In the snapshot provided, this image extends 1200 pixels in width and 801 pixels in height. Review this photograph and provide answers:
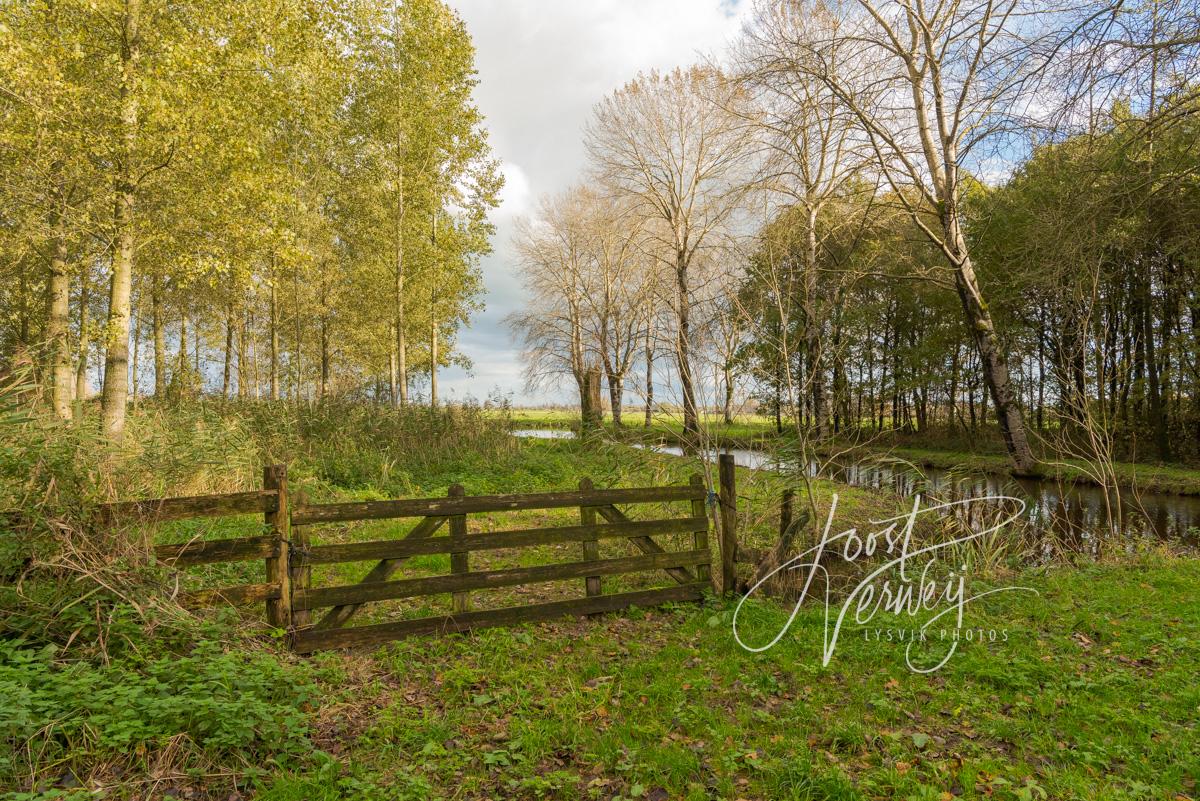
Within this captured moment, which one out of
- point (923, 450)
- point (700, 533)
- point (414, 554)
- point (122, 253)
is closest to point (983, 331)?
point (700, 533)

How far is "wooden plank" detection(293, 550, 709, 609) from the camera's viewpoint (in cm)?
538

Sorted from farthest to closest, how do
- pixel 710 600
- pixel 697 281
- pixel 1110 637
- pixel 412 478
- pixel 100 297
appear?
pixel 697 281, pixel 100 297, pixel 412 478, pixel 710 600, pixel 1110 637

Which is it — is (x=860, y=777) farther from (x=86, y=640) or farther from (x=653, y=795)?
(x=86, y=640)

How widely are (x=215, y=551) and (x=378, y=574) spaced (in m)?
1.31

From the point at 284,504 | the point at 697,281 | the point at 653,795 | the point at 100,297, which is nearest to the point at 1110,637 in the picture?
the point at 653,795

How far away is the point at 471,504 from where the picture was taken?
5992 millimetres

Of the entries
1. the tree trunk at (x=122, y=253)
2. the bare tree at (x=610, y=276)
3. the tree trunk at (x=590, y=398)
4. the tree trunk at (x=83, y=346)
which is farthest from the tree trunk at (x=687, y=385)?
the bare tree at (x=610, y=276)

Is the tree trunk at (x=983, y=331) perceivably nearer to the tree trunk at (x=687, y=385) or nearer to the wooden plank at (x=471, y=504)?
the tree trunk at (x=687, y=385)

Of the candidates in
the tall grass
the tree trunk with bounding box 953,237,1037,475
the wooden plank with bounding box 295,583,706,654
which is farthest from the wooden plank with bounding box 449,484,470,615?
the tree trunk with bounding box 953,237,1037,475

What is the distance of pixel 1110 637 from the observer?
5.61 meters

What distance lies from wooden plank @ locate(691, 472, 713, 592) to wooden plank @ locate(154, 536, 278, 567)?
418 cm

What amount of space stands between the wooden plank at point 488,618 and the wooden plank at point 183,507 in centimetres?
118

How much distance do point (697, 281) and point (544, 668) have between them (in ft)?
76.4

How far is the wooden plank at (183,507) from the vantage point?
15.6 feet
